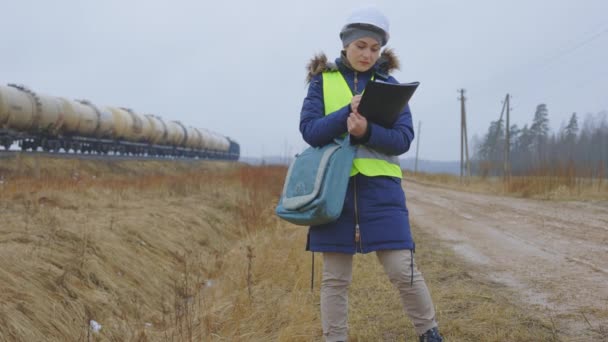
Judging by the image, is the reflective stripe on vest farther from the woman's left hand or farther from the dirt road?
the dirt road

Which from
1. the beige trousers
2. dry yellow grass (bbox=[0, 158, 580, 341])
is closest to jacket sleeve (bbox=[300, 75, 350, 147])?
the beige trousers

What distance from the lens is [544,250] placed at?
584 centimetres

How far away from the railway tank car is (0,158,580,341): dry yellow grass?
1397 cm

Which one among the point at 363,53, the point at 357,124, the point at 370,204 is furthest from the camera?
the point at 363,53

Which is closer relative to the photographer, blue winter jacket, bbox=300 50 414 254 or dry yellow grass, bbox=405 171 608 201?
blue winter jacket, bbox=300 50 414 254

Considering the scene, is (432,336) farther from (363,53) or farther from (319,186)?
(363,53)

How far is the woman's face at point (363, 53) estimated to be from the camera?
2533 mm

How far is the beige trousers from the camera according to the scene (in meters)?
2.40

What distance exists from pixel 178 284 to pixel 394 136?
399 centimetres

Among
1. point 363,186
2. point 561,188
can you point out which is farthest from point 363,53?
point 561,188

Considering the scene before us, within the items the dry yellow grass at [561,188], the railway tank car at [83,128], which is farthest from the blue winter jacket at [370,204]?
the railway tank car at [83,128]

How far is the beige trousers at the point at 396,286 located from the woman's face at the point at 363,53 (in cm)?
88

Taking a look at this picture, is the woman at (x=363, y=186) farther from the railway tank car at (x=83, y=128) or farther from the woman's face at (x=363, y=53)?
the railway tank car at (x=83, y=128)

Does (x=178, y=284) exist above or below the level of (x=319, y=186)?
below
